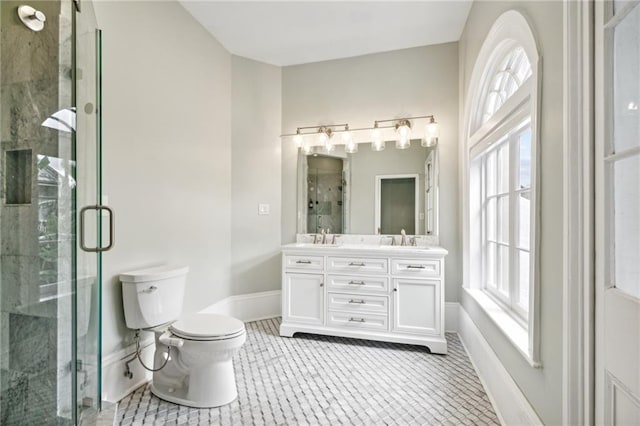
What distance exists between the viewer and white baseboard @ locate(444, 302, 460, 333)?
3037 millimetres

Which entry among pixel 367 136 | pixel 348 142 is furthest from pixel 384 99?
pixel 348 142

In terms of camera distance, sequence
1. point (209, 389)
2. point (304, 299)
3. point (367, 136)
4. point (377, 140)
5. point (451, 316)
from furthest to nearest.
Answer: point (367, 136) < point (377, 140) < point (451, 316) < point (304, 299) < point (209, 389)

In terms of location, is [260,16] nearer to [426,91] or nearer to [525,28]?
[426,91]

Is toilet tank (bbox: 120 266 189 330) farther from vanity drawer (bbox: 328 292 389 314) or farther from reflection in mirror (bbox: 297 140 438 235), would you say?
reflection in mirror (bbox: 297 140 438 235)

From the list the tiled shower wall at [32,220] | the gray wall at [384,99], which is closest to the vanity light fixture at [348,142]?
the gray wall at [384,99]

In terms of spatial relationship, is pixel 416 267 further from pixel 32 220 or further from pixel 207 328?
pixel 32 220

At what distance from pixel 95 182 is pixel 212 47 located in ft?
6.54

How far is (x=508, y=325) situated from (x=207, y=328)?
172cm

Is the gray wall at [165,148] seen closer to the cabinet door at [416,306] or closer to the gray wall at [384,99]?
the gray wall at [384,99]

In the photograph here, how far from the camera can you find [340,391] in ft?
6.68

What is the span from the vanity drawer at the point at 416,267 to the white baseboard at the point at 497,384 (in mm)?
461

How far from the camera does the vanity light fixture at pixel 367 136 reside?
310 centimetres

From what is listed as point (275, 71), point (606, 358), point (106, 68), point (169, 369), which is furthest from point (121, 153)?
point (606, 358)

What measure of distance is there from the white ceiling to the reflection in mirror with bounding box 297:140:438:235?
0.97m
